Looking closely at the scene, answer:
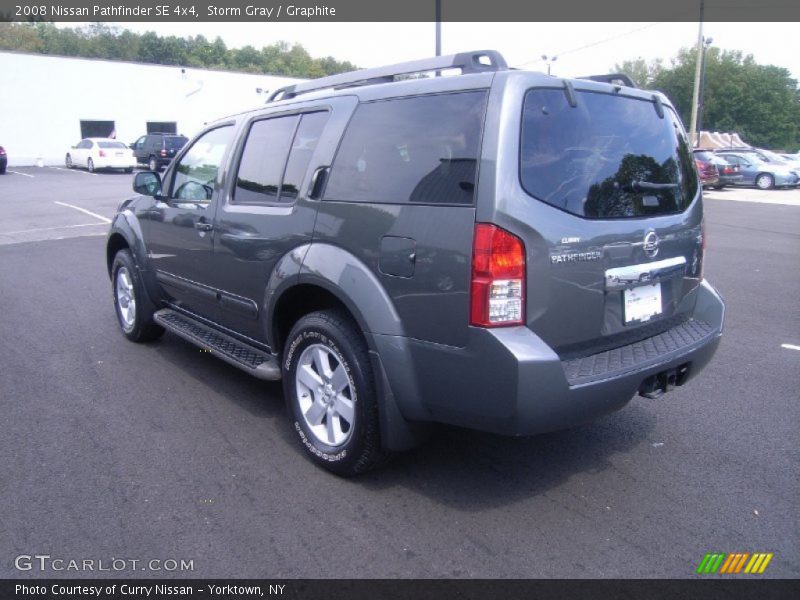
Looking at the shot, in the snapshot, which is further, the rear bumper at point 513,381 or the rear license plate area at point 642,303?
the rear license plate area at point 642,303

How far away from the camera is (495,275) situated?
2756mm

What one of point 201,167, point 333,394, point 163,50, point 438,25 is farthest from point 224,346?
point 163,50

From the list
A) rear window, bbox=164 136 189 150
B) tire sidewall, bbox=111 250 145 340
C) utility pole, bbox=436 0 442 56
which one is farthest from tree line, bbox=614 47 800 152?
tire sidewall, bbox=111 250 145 340

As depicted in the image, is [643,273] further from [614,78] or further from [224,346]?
[224,346]

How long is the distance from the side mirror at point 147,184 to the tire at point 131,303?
67cm

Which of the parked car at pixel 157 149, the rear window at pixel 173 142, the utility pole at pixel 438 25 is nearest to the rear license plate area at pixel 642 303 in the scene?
the utility pole at pixel 438 25

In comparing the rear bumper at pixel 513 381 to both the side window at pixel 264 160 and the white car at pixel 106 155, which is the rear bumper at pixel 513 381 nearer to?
the side window at pixel 264 160

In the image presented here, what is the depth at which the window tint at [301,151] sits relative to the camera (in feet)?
12.4

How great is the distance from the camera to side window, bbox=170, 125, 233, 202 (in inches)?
183

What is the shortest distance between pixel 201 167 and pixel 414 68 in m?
2.00

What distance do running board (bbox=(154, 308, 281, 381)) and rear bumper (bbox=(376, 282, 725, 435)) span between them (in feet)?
3.74

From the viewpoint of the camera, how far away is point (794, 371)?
509 cm
